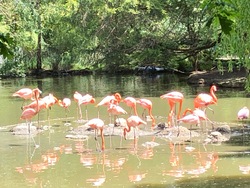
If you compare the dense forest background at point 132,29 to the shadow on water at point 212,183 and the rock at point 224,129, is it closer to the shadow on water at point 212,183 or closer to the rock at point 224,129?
the rock at point 224,129

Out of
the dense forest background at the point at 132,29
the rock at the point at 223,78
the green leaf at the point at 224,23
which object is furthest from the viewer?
the dense forest background at the point at 132,29

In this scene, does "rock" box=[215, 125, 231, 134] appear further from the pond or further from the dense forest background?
the dense forest background

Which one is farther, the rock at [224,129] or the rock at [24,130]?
the rock at [24,130]

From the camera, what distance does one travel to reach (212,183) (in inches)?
263

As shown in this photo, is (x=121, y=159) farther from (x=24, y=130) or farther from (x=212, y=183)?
(x=24, y=130)

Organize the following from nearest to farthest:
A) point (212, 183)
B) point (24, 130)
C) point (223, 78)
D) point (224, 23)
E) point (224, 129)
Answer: point (224, 23)
point (212, 183)
point (224, 129)
point (24, 130)
point (223, 78)

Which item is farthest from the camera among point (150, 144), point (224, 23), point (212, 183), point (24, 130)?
point (24, 130)

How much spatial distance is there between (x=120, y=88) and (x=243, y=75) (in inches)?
181

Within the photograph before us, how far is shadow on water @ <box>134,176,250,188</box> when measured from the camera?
21.5 feet

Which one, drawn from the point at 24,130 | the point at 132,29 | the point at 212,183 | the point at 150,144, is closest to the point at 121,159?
the point at 150,144

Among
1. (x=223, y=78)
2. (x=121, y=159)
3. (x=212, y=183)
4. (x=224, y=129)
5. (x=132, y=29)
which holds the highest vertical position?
(x=132, y=29)

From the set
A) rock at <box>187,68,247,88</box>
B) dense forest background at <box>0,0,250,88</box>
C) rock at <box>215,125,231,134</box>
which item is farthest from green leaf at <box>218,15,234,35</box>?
dense forest background at <box>0,0,250,88</box>

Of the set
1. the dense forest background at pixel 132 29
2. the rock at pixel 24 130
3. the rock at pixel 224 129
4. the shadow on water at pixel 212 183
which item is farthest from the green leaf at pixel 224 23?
the dense forest background at pixel 132 29

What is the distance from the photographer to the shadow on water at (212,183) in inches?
258
